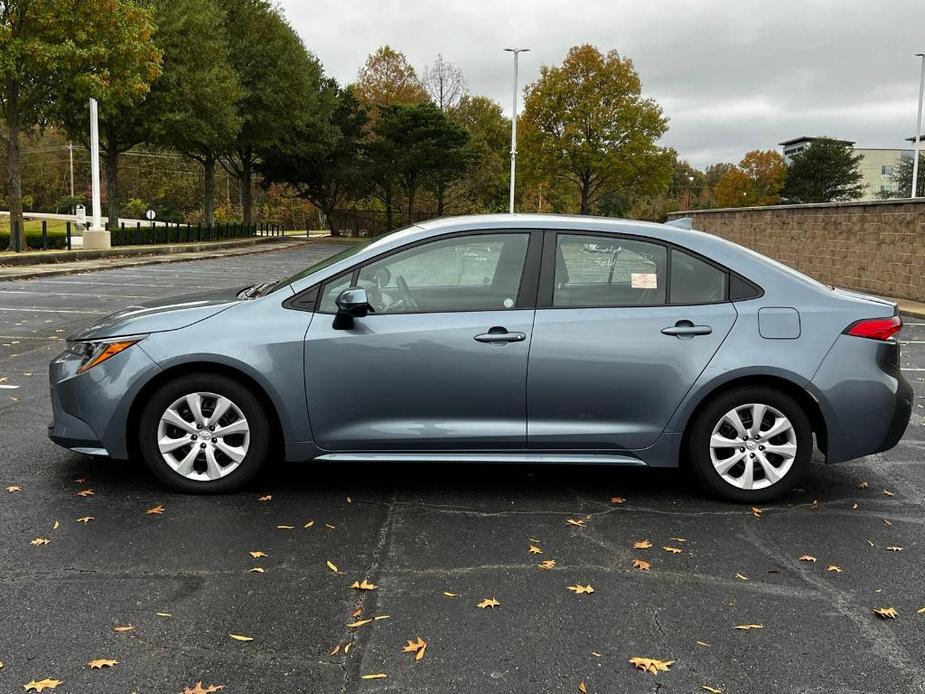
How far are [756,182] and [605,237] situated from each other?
282 feet

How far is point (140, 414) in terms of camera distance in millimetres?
4723

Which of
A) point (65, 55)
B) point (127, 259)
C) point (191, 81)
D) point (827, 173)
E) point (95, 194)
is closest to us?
point (65, 55)

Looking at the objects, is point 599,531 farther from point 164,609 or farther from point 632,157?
point 632,157

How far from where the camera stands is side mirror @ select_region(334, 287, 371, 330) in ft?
14.7

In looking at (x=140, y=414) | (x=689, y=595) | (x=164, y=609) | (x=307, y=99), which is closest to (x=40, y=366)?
(x=140, y=414)

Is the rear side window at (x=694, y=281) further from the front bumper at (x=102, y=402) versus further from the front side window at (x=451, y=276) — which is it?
the front bumper at (x=102, y=402)

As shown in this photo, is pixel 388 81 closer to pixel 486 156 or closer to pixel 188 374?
pixel 486 156

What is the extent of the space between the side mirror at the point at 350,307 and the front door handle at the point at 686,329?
1.66 meters

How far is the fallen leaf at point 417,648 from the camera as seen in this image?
305 cm

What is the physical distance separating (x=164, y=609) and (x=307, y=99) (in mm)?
45080

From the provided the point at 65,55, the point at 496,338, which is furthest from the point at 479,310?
the point at 65,55

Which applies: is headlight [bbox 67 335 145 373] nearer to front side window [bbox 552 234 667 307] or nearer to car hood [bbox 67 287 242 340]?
car hood [bbox 67 287 242 340]

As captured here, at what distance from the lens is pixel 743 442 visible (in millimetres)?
4727

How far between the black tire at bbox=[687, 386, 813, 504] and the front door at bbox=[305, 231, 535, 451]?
3.30 feet
